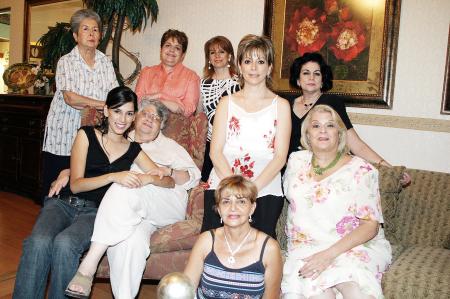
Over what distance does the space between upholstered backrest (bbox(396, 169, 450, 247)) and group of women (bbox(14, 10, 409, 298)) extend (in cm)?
33

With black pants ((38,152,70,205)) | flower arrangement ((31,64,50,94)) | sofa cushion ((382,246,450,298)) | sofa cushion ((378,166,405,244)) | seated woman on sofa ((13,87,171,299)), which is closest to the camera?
sofa cushion ((382,246,450,298))

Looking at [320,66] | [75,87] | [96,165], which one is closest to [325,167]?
[320,66]

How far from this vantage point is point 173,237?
2.28 metres

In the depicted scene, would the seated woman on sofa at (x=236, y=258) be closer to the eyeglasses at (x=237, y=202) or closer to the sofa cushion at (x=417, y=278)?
the eyeglasses at (x=237, y=202)

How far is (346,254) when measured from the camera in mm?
1938

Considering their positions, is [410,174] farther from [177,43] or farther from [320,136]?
[177,43]

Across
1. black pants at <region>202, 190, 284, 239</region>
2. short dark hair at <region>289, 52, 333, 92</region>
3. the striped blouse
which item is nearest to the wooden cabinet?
the striped blouse

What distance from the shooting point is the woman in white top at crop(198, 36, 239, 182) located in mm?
2992

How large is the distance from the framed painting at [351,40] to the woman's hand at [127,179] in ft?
5.97

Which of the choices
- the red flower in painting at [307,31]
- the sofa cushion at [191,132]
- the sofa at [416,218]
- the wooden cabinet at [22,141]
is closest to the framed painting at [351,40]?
the red flower in painting at [307,31]

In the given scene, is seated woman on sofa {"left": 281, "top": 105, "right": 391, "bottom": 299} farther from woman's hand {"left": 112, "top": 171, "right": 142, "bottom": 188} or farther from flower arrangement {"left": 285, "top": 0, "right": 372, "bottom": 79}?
flower arrangement {"left": 285, "top": 0, "right": 372, "bottom": 79}

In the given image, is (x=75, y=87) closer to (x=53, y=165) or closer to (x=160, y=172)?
(x=53, y=165)

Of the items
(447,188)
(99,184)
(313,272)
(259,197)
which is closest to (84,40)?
(99,184)

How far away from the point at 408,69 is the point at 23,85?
14.6 feet
